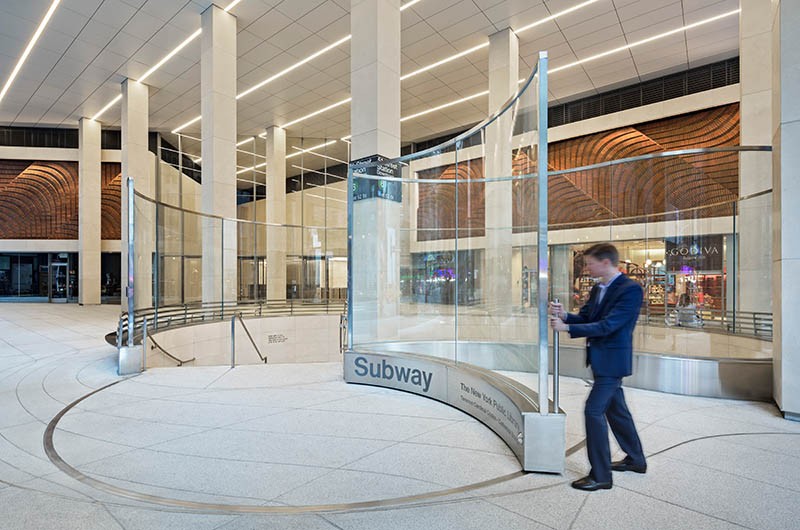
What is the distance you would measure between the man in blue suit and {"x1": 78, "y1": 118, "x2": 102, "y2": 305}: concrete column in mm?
22931

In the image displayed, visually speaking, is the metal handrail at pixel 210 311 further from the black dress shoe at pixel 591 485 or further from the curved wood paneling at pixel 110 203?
the curved wood paneling at pixel 110 203

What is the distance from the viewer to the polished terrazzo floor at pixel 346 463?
2570 mm

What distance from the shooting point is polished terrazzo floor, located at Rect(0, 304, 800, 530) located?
2.57m

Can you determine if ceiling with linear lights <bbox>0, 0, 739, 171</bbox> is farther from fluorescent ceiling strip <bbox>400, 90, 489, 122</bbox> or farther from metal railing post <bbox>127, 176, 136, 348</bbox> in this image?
metal railing post <bbox>127, 176, 136, 348</bbox>

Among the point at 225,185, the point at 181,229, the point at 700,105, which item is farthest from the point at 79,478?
the point at 700,105

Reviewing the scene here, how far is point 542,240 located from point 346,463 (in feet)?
6.85

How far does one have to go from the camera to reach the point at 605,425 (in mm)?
2908

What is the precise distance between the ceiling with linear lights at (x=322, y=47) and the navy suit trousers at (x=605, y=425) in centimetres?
1075

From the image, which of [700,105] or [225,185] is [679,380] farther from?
[700,105]

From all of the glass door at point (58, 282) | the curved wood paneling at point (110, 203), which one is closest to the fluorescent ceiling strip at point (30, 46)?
the curved wood paneling at point (110, 203)

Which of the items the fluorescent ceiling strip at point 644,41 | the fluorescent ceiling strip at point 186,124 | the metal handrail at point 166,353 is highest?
the fluorescent ceiling strip at point 644,41

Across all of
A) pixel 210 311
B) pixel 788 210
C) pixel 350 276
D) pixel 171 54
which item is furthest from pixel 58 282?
pixel 788 210

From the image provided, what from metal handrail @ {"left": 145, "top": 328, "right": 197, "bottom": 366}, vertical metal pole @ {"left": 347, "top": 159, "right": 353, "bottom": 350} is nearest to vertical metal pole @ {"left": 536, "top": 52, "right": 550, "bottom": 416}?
vertical metal pole @ {"left": 347, "top": 159, "right": 353, "bottom": 350}

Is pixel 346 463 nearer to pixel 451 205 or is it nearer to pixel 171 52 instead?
pixel 451 205
